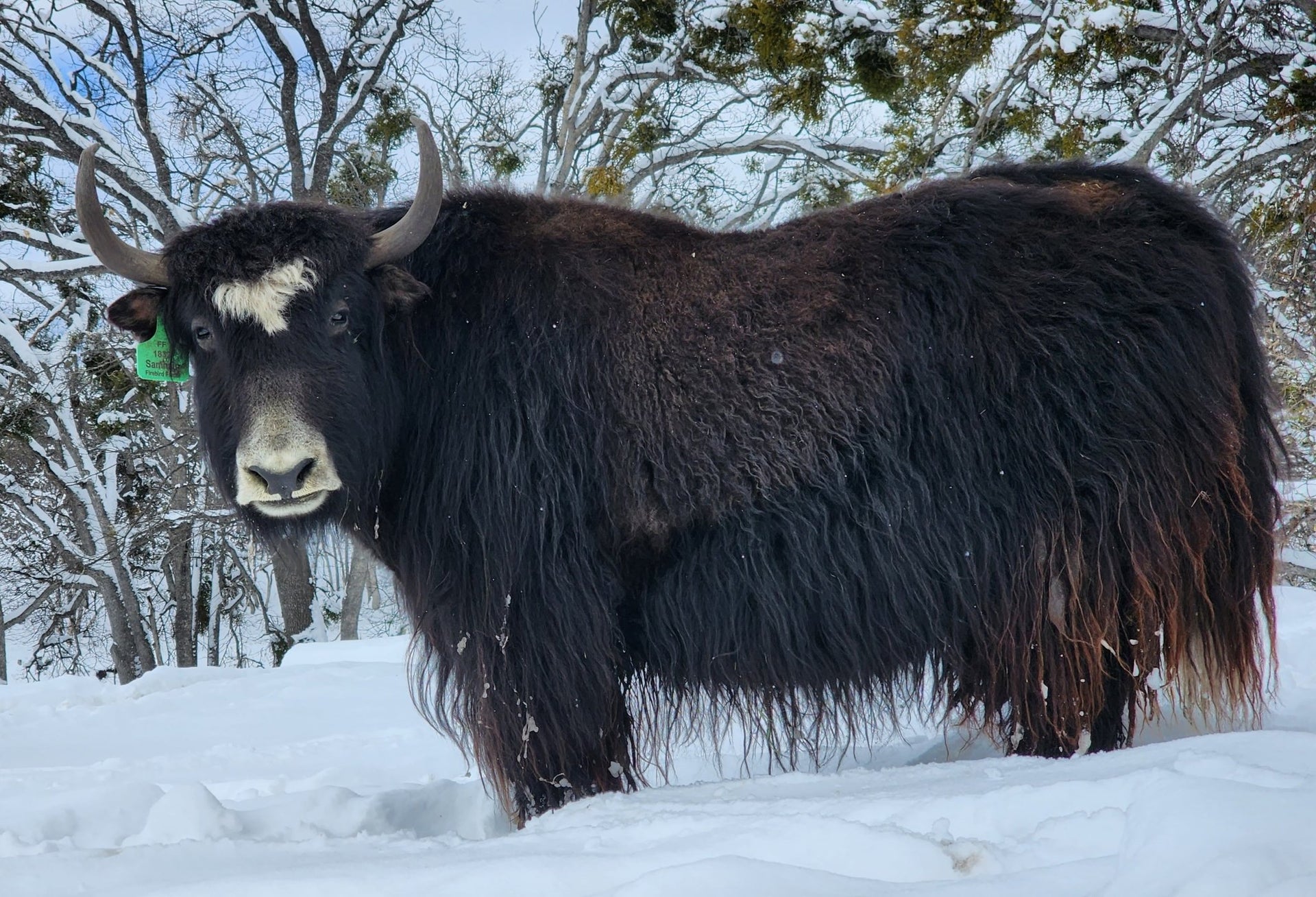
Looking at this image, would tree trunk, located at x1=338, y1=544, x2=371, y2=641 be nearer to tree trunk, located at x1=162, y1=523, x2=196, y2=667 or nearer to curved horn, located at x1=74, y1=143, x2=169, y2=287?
tree trunk, located at x1=162, y1=523, x2=196, y2=667

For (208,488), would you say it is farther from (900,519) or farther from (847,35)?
(900,519)

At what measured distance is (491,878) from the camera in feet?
5.41

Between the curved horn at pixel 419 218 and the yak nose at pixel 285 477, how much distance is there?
65 cm

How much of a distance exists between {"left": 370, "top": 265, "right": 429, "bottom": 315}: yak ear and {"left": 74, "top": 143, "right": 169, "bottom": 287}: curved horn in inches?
24.8

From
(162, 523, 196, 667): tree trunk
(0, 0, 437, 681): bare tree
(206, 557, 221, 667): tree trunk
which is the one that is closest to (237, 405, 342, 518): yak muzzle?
(0, 0, 437, 681): bare tree

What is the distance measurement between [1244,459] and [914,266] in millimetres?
1141

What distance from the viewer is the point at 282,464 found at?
2459 mm

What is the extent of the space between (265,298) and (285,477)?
506 millimetres

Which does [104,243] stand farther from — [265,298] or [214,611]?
[214,611]

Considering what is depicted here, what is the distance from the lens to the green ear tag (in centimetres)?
292

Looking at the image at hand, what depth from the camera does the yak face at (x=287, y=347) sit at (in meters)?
2.53

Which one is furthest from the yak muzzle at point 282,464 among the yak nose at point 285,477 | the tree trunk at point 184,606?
the tree trunk at point 184,606

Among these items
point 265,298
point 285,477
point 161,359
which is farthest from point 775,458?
point 161,359

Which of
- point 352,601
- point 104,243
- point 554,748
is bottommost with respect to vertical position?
point 554,748
